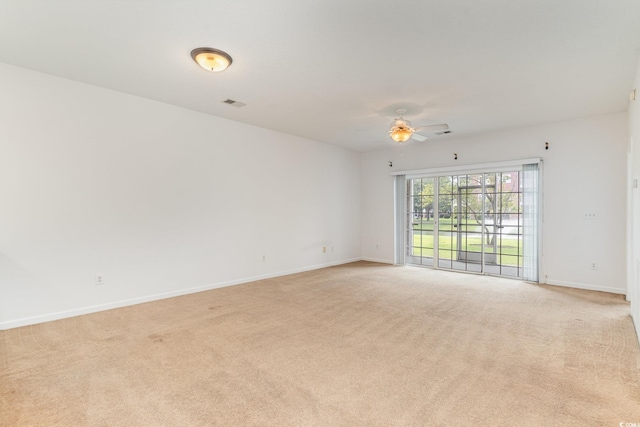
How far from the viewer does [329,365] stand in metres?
2.52

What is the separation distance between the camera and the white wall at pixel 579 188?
188 inches

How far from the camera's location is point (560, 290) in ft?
16.1

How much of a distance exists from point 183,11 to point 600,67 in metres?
4.08

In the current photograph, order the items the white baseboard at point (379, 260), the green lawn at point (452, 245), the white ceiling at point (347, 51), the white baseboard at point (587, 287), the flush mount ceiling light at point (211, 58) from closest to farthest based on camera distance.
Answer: the white ceiling at point (347, 51) → the flush mount ceiling light at point (211, 58) → the white baseboard at point (587, 287) → the green lawn at point (452, 245) → the white baseboard at point (379, 260)

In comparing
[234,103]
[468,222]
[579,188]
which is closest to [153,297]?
[234,103]

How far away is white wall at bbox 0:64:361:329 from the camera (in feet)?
11.2

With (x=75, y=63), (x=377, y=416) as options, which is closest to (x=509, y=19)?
(x=377, y=416)

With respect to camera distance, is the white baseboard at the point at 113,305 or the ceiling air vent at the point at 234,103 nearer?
the white baseboard at the point at 113,305

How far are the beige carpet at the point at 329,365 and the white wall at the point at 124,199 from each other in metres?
0.50

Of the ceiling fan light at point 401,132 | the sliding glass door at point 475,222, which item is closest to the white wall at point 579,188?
the sliding glass door at point 475,222

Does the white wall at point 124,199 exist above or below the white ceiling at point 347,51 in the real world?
below

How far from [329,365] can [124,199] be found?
3.40 meters

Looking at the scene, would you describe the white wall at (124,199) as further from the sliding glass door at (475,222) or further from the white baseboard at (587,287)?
the white baseboard at (587,287)

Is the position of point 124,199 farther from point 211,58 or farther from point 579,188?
point 579,188
